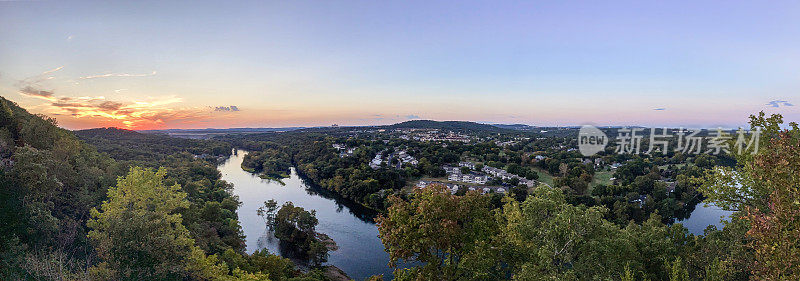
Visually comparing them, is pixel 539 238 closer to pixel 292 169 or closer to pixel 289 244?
pixel 289 244

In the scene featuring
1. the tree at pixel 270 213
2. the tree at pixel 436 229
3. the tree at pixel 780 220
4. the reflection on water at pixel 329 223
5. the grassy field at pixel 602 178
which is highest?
the tree at pixel 780 220

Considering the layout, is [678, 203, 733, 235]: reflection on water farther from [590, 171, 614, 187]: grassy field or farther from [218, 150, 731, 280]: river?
[590, 171, 614, 187]: grassy field

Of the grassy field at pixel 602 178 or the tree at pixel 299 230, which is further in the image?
the grassy field at pixel 602 178

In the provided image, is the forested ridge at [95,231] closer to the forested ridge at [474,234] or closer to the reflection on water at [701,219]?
the forested ridge at [474,234]

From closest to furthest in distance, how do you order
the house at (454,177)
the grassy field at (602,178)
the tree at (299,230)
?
the tree at (299,230)
the grassy field at (602,178)
the house at (454,177)

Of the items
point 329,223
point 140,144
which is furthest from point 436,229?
point 140,144

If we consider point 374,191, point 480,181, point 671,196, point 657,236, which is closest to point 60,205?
point 657,236

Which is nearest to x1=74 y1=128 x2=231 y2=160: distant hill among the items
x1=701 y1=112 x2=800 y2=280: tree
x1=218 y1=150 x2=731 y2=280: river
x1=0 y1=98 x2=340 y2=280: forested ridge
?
x1=218 y1=150 x2=731 y2=280: river

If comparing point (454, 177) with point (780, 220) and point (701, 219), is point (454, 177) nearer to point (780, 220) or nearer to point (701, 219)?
point (701, 219)

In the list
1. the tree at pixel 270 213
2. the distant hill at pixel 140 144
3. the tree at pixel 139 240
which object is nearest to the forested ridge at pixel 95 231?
the tree at pixel 139 240
